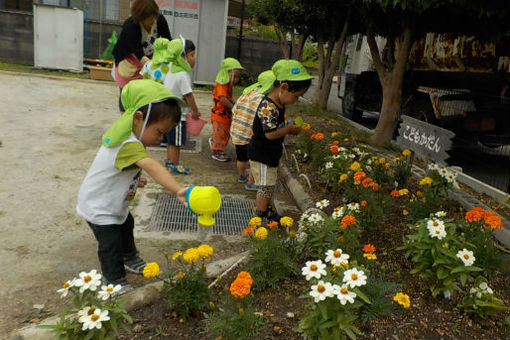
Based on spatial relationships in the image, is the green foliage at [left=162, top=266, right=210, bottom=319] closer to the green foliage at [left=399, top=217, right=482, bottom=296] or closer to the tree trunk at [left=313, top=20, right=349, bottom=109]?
the green foliage at [left=399, top=217, right=482, bottom=296]

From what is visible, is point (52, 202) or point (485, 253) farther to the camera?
point (52, 202)

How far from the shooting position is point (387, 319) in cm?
225

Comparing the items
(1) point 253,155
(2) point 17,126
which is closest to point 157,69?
(1) point 253,155

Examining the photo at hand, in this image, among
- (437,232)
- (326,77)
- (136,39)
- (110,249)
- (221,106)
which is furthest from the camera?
(326,77)

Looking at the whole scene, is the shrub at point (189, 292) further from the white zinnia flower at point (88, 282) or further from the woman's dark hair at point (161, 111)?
the woman's dark hair at point (161, 111)

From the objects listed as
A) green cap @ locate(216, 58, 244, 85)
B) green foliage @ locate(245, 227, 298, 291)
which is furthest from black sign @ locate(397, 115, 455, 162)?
green cap @ locate(216, 58, 244, 85)

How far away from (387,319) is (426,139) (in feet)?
5.40

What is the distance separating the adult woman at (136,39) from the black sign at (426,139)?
3.03 m

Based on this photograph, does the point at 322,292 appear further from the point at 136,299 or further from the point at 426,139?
the point at 426,139

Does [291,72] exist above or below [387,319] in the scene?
above

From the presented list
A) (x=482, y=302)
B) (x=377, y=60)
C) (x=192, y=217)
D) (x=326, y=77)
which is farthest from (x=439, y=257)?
(x=326, y=77)

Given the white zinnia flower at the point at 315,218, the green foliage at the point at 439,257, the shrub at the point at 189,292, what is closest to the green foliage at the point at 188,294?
the shrub at the point at 189,292

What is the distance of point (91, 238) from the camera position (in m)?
3.48

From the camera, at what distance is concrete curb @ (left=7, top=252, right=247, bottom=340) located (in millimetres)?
2090
